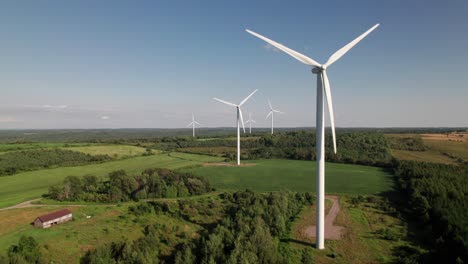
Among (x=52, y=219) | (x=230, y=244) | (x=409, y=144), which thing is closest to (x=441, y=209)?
(x=230, y=244)

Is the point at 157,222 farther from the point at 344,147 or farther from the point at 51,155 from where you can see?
the point at 344,147

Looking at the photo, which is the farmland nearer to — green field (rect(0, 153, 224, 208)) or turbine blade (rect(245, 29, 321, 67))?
green field (rect(0, 153, 224, 208))

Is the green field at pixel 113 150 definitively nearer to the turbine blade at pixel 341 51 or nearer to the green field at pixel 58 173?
the green field at pixel 58 173

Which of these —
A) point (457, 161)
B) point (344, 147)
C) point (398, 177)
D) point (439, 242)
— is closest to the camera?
point (439, 242)

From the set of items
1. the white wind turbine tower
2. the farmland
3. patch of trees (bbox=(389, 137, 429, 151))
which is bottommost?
the farmland

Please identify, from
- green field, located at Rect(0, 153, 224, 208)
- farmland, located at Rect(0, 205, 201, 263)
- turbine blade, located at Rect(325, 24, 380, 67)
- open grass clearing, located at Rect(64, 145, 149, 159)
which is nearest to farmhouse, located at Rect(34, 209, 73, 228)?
farmland, located at Rect(0, 205, 201, 263)

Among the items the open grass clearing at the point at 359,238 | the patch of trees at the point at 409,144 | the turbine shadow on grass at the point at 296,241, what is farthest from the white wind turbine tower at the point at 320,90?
the patch of trees at the point at 409,144

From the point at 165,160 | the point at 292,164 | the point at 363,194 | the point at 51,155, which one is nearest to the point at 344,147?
the point at 292,164
